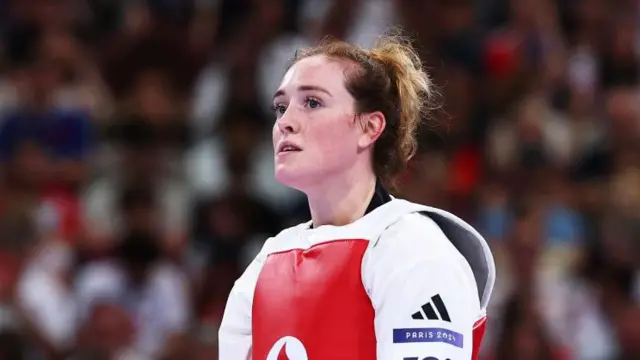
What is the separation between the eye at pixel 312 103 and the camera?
3.35 meters

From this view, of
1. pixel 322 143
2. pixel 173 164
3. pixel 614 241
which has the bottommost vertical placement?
pixel 614 241

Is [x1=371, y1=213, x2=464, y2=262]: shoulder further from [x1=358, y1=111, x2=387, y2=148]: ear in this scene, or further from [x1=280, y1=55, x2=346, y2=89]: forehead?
[x1=280, y1=55, x2=346, y2=89]: forehead

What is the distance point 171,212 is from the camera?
7523mm

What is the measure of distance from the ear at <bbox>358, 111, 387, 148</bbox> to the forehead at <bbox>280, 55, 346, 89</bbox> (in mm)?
118

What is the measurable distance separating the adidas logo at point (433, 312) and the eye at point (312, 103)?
0.66 meters

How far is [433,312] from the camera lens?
9.79 ft

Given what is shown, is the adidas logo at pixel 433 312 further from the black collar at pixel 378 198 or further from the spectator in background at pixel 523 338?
the spectator in background at pixel 523 338

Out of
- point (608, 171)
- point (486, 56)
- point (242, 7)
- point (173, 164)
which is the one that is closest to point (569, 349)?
point (608, 171)

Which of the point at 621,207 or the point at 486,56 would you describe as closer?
the point at 621,207

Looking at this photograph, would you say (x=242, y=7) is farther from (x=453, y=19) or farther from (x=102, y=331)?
(x=102, y=331)

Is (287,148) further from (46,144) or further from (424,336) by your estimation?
(46,144)

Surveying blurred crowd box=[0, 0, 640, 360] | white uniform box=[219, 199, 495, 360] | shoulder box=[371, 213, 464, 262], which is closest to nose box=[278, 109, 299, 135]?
white uniform box=[219, 199, 495, 360]

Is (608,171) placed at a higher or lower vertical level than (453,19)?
lower

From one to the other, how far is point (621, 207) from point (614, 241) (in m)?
0.36
